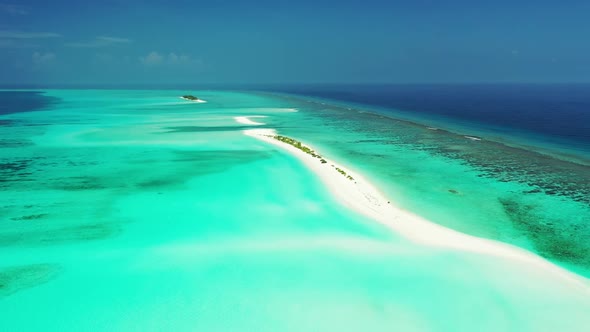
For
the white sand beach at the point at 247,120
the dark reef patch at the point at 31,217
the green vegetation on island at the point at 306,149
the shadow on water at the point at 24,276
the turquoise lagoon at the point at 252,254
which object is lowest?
the shadow on water at the point at 24,276

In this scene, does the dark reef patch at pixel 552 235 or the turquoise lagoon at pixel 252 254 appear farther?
the dark reef patch at pixel 552 235

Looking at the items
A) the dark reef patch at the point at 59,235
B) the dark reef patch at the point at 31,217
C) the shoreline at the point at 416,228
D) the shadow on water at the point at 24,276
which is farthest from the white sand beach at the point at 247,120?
the shadow on water at the point at 24,276

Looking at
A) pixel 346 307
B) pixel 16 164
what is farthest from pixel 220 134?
pixel 346 307

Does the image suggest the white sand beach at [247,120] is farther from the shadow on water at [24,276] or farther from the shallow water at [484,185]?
the shadow on water at [24,276]

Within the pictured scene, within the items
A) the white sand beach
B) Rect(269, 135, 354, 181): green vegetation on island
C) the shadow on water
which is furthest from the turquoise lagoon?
the white sand beach

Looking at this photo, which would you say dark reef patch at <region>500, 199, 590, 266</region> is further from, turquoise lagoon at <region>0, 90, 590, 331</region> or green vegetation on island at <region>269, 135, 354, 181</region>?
green vegetation on island at <region>269, 135, 354, 181</region>

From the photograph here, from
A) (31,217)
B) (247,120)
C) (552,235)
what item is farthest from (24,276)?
(247,120)

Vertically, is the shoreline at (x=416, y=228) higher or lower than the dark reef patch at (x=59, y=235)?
higher

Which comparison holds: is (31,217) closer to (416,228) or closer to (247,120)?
(416,228)
